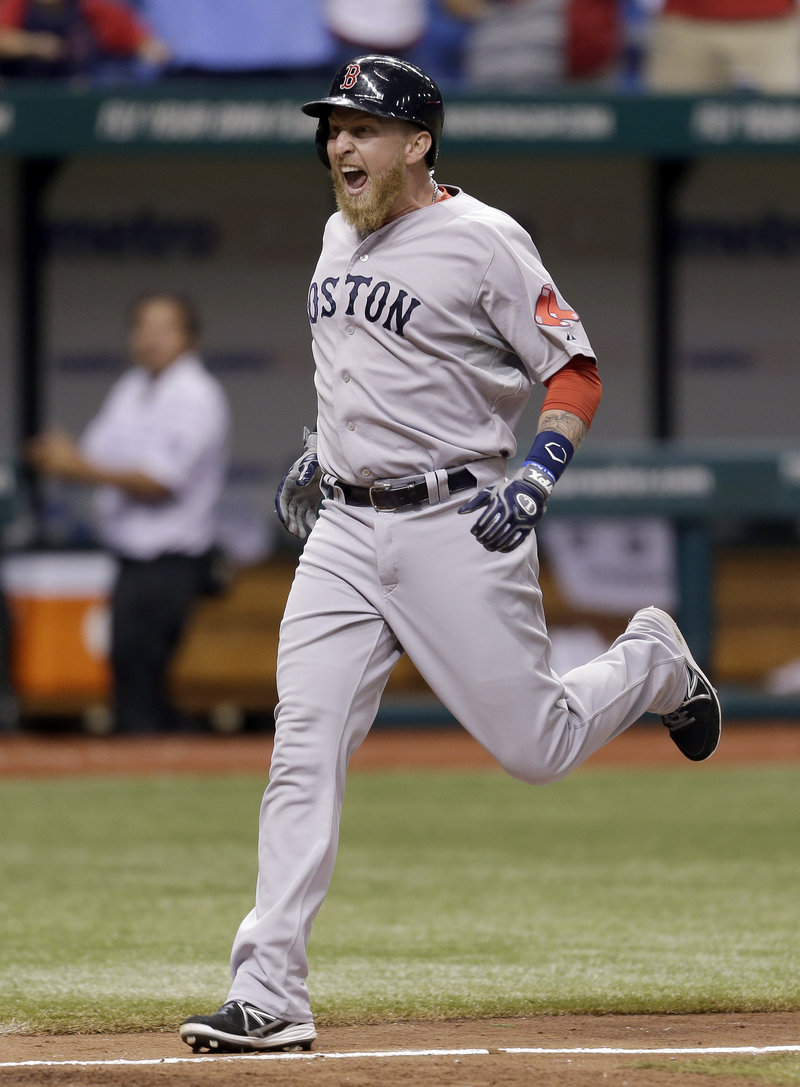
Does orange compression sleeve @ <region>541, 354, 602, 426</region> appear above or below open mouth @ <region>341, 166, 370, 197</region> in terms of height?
below

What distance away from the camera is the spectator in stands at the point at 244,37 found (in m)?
10.6

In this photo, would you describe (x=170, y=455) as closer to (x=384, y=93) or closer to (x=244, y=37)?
(x=244, y=37)

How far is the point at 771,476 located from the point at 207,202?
3.72 meters

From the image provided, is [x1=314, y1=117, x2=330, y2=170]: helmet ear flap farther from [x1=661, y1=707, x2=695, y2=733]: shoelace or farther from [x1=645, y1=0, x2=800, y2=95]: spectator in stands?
[x1=645, y1=0, x2=800, y2=95]: spectator in stands

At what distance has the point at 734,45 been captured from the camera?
1066cm

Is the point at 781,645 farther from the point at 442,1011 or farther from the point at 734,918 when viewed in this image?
the point at 442,1011

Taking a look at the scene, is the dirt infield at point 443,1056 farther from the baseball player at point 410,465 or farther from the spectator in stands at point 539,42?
the spectator in stands at point 539,42

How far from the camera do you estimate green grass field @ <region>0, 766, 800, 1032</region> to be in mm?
4328

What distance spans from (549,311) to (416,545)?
0.54 m

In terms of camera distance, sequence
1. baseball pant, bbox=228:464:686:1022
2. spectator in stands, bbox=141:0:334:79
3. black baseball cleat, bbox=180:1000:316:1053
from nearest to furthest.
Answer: black baseball cleat, bbox=180:1000:316:1053, baseball pant, bbox=228:464:686:1022, spectator in stands, bbox=141:0:334:79

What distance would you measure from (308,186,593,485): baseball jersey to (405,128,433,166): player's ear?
0.37 feet

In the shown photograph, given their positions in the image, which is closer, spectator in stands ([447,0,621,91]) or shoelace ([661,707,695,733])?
shoelace ([661,707,695,733])

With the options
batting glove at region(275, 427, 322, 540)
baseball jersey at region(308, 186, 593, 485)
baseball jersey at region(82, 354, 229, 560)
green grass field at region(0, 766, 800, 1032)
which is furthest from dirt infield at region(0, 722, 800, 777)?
baseball jersey at region(308, 186, 593, 485)

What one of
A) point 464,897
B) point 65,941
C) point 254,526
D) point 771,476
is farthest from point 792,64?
point 65,941
